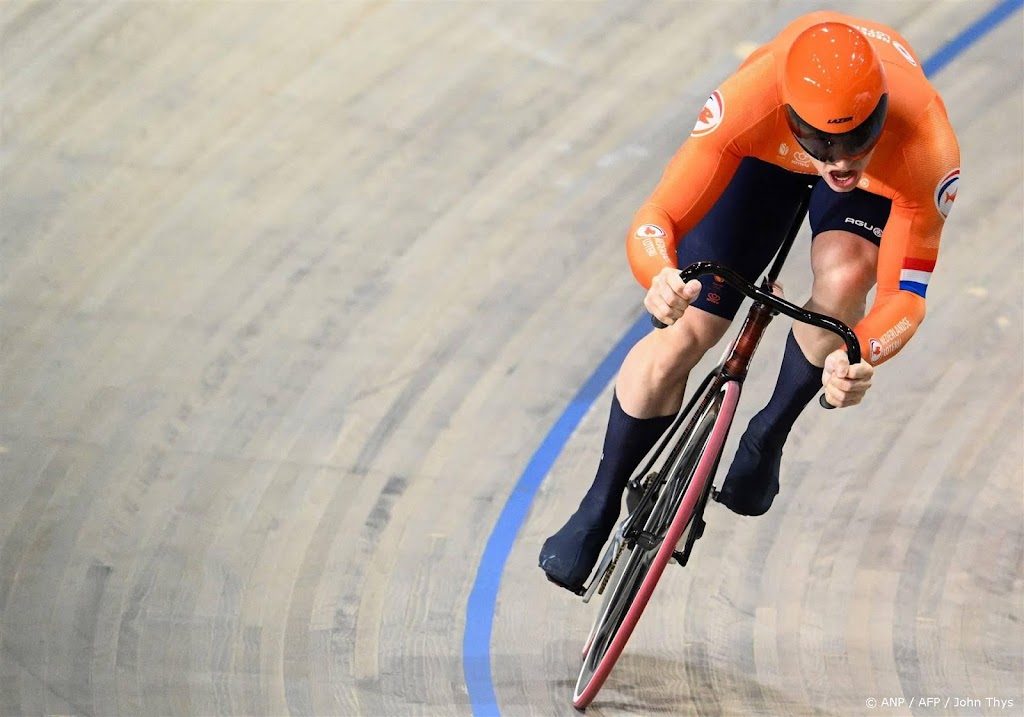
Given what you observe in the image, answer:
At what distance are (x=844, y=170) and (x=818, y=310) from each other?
1.45ft

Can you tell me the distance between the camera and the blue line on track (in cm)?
290

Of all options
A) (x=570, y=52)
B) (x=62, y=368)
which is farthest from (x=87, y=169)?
(x=570, y=52)

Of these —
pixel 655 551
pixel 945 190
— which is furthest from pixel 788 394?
pixel 945 190

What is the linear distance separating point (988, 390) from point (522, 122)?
1.74 meters

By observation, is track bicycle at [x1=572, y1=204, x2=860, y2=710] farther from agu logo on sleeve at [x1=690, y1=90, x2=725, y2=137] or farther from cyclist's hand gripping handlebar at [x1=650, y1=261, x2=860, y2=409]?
agu logo on sleeve at [x1=690, y1=90, x2=725, y2=137]

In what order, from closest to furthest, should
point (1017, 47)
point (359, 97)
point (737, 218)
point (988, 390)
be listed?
1. point (737, 218)
2. point (988, 390)
3. point (359, 97)
4. point (1017, 47)

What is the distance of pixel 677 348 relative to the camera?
2.63m

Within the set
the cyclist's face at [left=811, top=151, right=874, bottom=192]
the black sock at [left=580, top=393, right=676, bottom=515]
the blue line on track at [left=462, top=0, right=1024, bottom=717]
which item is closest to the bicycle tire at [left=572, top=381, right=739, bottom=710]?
the black sock at [left=580, top=393, right=676, bottom=515]

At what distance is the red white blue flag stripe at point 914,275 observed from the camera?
2.40 m

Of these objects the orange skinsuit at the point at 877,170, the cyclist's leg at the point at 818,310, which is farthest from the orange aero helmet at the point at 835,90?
the cyclist's leg at the point at 818,310

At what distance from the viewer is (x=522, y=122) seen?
14.0 ft

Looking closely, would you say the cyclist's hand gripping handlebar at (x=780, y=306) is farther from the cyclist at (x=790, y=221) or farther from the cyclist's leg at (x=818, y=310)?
the cyclist's leg at (x=818, y=310)

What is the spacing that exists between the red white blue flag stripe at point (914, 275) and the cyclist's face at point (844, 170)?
28cm

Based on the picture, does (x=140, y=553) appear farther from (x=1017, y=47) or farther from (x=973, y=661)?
(x=1017, y=47)
